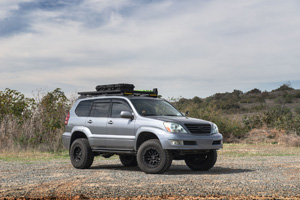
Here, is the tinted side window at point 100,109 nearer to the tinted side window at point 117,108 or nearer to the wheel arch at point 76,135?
the tinted side window at point 117,108

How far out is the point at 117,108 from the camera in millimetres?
12328

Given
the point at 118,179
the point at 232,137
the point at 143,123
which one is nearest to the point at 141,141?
the point at 143,123

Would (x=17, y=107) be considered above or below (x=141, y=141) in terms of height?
above

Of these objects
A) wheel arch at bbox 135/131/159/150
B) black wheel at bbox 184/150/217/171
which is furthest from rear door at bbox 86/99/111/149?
black wheel at bbox 184/150/217/171

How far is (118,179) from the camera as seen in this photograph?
10133 millimetres

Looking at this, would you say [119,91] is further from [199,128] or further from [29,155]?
[29,155]

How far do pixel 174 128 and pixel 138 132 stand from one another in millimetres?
1002

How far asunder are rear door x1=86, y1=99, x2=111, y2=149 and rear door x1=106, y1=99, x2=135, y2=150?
0.60ft

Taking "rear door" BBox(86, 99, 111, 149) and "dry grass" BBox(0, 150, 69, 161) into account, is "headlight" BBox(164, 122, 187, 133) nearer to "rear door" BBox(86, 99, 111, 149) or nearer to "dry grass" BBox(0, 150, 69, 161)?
"rear door" BBox(86, 99, 111, 149)

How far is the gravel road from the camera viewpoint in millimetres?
8227

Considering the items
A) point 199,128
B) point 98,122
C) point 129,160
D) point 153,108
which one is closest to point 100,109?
point 98,122

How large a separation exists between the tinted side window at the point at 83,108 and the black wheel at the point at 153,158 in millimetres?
2621

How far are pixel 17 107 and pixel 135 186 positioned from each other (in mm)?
15261

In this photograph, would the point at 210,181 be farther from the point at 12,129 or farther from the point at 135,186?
the point at 12,129
